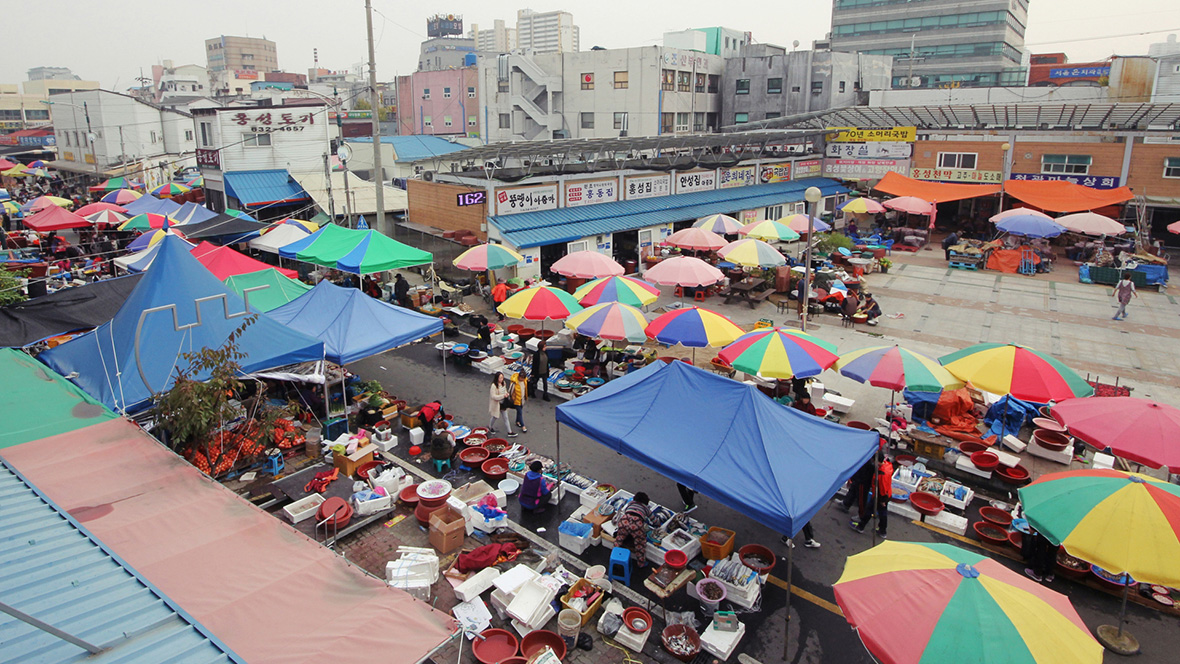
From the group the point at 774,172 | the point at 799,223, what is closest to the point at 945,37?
the point at 774,172

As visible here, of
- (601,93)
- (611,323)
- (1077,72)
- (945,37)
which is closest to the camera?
(611,323)

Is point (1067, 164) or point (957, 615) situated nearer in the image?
point (957, 615)

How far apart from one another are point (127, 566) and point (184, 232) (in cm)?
2173

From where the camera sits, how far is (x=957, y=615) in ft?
18.8

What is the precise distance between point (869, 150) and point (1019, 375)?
3109 cm

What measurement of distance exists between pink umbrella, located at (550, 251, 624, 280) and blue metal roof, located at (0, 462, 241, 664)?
1455cm

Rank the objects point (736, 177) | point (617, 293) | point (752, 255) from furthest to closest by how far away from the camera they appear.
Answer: point (736, 177)
point (752, 255)
point (617, 293)

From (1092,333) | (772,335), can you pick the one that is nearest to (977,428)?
(772,335)

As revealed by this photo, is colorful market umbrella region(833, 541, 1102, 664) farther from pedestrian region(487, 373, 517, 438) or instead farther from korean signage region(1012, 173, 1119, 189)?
korean signage region(1012, 173, 1119, 189)

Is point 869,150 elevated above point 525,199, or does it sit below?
above

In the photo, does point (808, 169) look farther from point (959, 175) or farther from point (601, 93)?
point (601, 93)

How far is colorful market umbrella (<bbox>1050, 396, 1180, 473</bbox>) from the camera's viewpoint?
911 cm

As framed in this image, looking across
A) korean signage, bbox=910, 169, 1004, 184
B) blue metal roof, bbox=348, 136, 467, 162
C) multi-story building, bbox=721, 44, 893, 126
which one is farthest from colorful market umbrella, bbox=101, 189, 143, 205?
multi-story building, bbox=721, 44, 893, 126

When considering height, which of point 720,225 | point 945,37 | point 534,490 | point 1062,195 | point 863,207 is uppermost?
point 945,37
